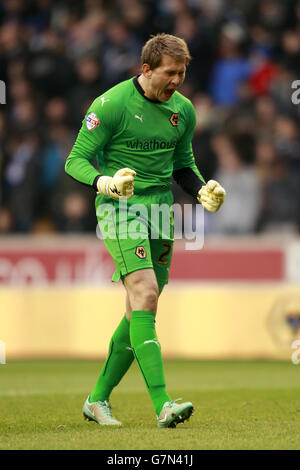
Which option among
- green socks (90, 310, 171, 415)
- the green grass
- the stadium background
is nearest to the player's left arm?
green socks (90, 310, 171, 415)

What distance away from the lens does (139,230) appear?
5.73 m

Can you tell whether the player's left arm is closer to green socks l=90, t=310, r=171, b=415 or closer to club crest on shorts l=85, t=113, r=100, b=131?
club crest on shorts l=85, t=113, r=100, b=131

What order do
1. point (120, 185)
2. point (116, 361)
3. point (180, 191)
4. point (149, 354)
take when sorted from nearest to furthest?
point (120, 185), point (149, 354), point (116, 361), point (180, 191)

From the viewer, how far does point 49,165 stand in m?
12.6

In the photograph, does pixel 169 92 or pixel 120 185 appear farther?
pixel 169 92

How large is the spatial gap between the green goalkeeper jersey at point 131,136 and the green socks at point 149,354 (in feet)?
2.63

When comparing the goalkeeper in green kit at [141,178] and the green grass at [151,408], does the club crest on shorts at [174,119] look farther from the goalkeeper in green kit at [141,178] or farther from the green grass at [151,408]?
the green grass at [151,408]

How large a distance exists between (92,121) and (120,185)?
2.00 ft

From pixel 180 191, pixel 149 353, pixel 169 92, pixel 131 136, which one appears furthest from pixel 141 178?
pixel 180 191

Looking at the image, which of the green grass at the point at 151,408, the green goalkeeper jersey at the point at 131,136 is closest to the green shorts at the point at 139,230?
the green goalkeeper jersey at the point at 131,136

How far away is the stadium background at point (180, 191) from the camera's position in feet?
36.9

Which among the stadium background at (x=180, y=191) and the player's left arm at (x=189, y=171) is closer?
the player's left arm at (x=189, y=171)

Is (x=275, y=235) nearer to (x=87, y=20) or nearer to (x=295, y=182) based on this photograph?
(x=295, y=182)

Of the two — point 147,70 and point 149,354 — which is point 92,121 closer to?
point 147,70
